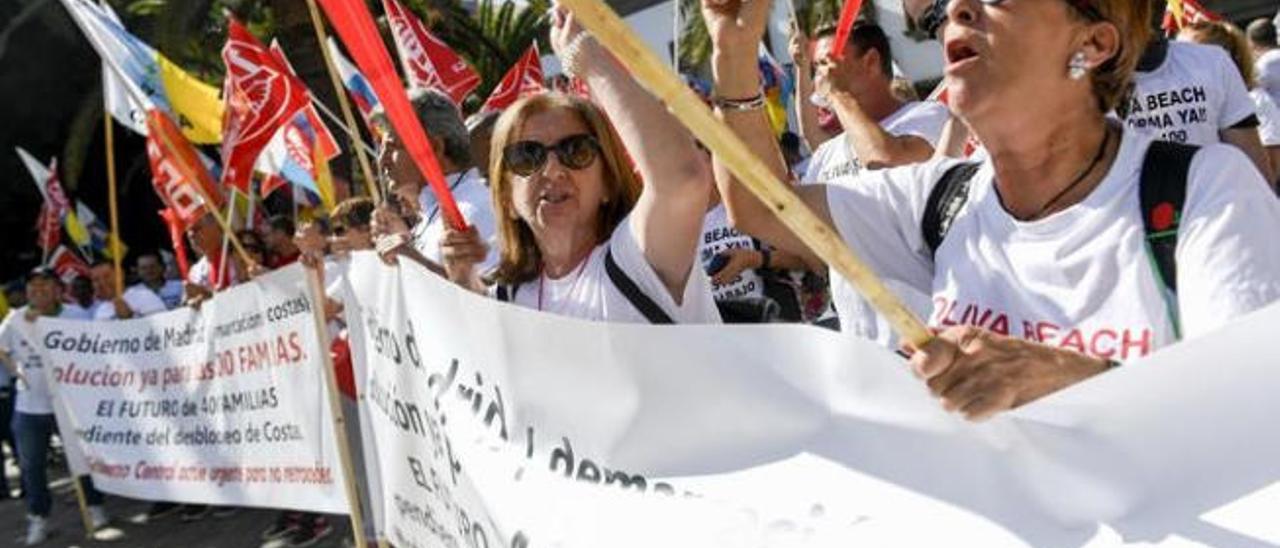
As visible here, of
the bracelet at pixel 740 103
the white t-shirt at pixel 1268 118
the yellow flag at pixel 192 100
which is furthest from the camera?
the yellow flag at pixel 192 100

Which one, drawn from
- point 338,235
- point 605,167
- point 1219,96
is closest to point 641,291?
point 605,167

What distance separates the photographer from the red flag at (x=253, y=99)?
6.11m

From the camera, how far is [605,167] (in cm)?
251

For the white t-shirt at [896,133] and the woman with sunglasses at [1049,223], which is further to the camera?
the white t-shirt at [896,133]

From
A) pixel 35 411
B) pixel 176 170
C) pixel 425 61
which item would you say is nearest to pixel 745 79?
pixel 425 61

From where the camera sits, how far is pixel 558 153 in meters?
2.46

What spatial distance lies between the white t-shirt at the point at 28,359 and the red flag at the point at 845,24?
632 centimetres

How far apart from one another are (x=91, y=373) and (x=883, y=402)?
6401 millimetres

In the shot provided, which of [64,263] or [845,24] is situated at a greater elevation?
[845,24]

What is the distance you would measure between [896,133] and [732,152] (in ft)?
6.97

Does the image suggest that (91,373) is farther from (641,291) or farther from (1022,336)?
(1022,336)

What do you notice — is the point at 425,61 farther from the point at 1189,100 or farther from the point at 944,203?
the point at 944,203

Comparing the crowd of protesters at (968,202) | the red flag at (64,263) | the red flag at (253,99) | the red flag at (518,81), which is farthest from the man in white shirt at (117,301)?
the crowd of protesters at (968,202)

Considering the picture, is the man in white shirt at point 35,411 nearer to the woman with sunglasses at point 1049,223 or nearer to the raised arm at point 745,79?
the raised arm at point 745,79
